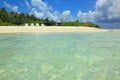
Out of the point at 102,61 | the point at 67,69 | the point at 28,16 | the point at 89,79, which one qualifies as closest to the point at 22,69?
the point at 67,69

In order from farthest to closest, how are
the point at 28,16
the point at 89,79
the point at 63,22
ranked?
the point at 28,16, the point at 63,22, the point at 89,79

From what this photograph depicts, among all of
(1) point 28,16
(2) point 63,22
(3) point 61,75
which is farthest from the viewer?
(1) point 28,16

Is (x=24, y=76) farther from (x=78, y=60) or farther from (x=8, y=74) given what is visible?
(x=78, y=60)

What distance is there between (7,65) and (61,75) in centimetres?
222

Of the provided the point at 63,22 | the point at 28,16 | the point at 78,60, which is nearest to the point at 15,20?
the point at 28,16

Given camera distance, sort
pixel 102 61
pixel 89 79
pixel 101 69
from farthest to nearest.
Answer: pixel 102 61, pixel 101 69, pixel 89 79

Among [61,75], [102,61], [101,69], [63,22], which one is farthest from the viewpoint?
[63,22]

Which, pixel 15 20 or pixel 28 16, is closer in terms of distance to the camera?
pixel 15 20

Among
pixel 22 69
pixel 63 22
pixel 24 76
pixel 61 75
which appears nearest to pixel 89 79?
pixel 61 75

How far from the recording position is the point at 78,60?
26.8 feet

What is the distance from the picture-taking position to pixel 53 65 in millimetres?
7316

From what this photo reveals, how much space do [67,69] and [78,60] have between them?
1479 mm

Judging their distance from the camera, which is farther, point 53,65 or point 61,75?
point 53,65

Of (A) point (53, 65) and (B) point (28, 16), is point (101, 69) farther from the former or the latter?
(B) point (28, 16)
